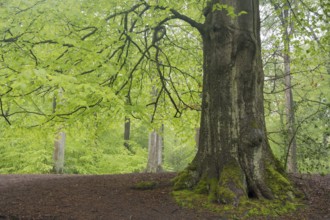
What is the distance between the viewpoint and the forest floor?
4.50 m

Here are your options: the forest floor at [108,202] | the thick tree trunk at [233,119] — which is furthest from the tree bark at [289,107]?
the forest floor at [108,202]

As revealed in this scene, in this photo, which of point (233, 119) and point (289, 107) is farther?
point (289, 107)

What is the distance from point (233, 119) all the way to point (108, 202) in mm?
2498

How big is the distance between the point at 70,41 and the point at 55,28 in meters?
1.11

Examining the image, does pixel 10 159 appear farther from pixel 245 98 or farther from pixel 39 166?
pixel 245 98

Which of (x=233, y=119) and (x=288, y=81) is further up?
(x=288, y=81)

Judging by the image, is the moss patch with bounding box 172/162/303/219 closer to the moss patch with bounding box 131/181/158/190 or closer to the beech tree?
the beech tree

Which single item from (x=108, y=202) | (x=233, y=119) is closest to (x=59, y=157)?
(x=108, y=202)

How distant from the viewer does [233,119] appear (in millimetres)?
5250

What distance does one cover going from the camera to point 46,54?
6.43m

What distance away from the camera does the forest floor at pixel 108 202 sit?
14.8 feet

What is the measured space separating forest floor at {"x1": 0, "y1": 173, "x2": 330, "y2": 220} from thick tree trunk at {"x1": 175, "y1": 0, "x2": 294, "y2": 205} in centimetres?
59

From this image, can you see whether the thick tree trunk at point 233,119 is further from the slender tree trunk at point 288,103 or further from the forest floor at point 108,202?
the slender tree trunk at point 288,103

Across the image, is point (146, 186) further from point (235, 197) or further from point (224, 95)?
point (224, 95)
